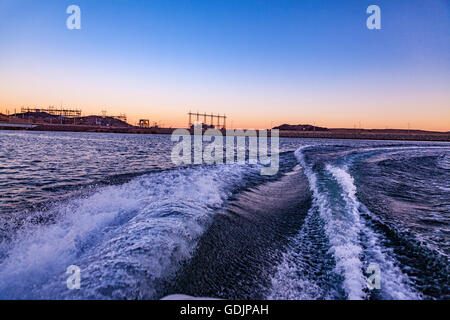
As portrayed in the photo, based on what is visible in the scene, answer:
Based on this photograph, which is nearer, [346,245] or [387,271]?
[387,271]

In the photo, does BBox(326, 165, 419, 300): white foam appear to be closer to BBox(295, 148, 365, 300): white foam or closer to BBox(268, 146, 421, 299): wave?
BBox(268, 146, 421, 299): wave

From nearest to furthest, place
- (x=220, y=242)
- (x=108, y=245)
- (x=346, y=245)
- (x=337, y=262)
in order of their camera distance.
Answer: (x=337, y=262)
(x=108, y=245)
(x=346, y=245)
(x=220, y=242)

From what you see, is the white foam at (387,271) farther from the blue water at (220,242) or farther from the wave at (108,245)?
the wave at (108,245)

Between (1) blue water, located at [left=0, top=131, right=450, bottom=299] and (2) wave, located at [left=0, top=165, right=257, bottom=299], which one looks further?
(1) blue water, located at [left=0, top=131, right=450, bottom=299]

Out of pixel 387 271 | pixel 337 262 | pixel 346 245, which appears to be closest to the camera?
pixel 387 271

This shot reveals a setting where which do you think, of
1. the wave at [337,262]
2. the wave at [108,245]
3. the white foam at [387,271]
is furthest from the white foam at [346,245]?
the wave at [108,245]

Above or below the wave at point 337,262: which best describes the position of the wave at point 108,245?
above

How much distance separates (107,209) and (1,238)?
72.1 inches

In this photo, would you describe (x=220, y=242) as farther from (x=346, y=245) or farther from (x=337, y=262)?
(x=346, y=245)

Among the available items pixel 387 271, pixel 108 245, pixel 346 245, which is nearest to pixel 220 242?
pixel 108 245

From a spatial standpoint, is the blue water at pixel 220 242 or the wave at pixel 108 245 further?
the blue water at pixel 220 242

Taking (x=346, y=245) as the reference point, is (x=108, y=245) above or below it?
above

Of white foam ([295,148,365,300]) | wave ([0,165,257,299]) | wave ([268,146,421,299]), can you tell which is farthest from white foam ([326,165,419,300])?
wave ([0,165,257,299])

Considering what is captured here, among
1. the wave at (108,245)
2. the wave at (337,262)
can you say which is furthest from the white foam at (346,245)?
the wave at (108,245)
